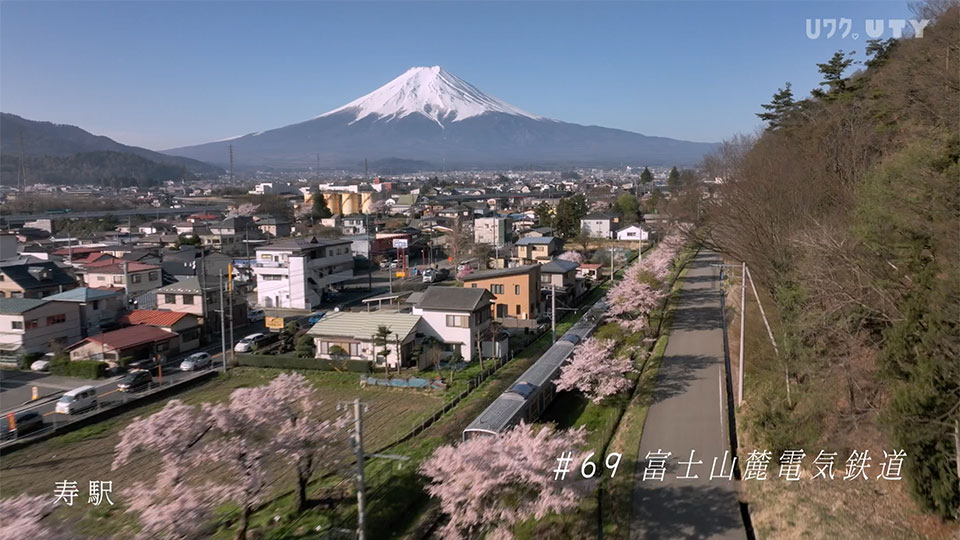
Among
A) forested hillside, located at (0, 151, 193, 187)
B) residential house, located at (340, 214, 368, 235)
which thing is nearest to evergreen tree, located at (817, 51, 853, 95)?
residential house, located at (340, 214, 368, 235)

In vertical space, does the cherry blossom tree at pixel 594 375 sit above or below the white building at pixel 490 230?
below

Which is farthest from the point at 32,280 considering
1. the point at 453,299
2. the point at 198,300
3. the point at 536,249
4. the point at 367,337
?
the point at 536,249

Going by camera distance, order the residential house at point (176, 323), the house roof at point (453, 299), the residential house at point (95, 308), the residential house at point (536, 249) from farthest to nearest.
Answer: the residential house at point (536, 249), the residential house at point (95, 308), the residential house at point (176, 323), the house roof at point (453, 299)

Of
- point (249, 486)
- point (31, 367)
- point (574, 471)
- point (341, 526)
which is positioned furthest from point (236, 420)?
point (31, 367)

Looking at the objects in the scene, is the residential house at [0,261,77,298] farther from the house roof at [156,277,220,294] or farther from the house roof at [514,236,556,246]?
the house roof at [514,236,556,246]

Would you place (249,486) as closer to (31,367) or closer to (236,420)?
(236,420)

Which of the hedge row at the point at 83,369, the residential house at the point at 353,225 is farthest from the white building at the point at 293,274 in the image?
the residential house at the point at 353,225

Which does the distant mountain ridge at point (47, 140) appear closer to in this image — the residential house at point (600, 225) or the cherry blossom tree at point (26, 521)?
the residential house at point (600, 225)
